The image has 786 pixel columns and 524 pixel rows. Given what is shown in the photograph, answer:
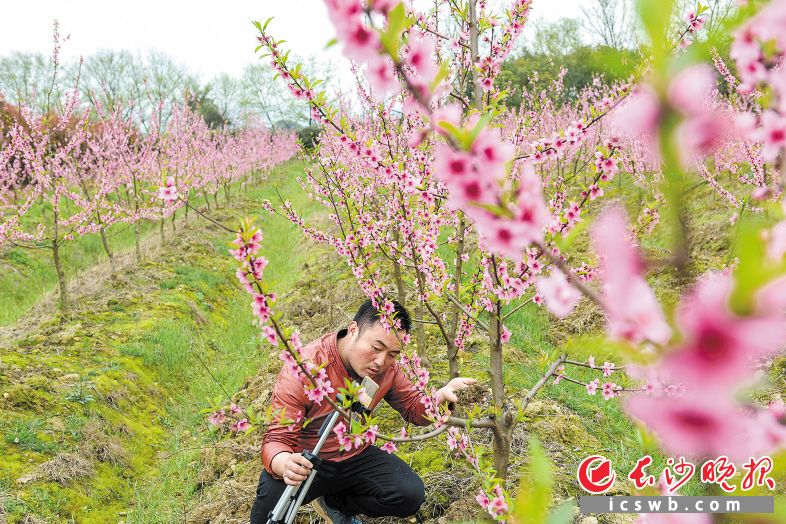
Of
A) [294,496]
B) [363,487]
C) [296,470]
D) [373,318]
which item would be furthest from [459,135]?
[363,487]

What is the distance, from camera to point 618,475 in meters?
2.89

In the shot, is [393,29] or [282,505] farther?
[282,505]

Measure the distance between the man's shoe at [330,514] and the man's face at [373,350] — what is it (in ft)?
3.10

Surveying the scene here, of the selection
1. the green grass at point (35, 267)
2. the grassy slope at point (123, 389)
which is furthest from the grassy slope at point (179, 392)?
the green grass at point (35, 267)

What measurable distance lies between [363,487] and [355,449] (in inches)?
9.8

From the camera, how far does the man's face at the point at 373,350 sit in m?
2.48

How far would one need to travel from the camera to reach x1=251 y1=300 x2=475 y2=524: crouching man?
8.01 feet

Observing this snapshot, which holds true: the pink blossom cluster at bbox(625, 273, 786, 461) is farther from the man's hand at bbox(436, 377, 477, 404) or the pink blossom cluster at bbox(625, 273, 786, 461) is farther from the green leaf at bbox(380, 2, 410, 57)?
the man's hand at bbox(436, 377, 477, 404)

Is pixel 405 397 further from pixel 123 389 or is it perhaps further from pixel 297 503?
pixel 123 389

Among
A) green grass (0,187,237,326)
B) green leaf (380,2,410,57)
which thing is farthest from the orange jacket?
green grass (0,187,237,326)

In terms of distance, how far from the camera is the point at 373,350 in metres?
2.50

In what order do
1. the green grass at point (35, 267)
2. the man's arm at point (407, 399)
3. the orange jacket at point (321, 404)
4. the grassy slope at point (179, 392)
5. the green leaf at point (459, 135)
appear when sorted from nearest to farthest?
the green leaf at point (459, 135) → the orange jacket at point (321, 404) → the man's arm at point (407, 399) → the grassy slope at point (179, 392) → the green grass at point (35, 267)

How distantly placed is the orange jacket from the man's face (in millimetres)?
154

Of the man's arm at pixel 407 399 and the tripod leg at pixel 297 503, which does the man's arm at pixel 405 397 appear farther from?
the tripod leg at pixel 297 503
